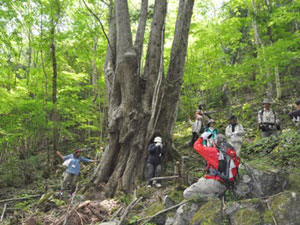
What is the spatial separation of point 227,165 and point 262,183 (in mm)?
792

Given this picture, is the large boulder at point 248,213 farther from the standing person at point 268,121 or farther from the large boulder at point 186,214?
the standing person at point 268,121

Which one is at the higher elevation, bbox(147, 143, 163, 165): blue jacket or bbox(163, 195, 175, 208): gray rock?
bbox(147, 143, 163, 165): blue jacket

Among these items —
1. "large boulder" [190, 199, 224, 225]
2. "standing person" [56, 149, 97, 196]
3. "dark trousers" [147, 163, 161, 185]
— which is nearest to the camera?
"large boulder" [190, 199, 224, 225]

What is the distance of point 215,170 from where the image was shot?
4.09m

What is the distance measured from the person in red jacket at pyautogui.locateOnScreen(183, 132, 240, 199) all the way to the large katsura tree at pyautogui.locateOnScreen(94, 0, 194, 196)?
2.98 m

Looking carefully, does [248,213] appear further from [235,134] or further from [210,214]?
[235,134]

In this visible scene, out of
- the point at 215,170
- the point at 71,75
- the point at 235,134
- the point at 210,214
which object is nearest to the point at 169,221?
the point at 210,214

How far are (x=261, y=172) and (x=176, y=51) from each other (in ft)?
16.4

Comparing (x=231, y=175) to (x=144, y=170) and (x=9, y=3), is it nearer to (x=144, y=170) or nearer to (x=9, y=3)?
(x=144, y=170)

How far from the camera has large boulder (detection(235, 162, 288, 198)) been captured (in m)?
4.12

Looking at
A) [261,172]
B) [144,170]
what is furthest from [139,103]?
[261,172]

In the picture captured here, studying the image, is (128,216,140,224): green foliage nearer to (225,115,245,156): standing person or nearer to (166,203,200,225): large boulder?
(166,203,200,225): large boulder

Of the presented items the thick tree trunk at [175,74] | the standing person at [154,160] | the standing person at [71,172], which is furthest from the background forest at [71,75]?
the standing person at [154,160]

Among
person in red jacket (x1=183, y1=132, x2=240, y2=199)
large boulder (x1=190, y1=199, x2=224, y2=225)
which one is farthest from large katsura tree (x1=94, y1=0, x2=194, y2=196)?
large boulder (x1=190, y1=199, x2=224, y2=225)
